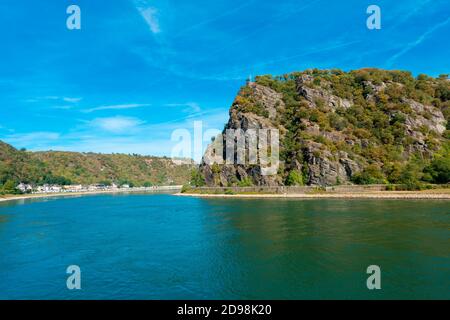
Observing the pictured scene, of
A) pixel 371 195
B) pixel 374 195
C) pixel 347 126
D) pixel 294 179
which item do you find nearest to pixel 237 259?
pixel 374 195

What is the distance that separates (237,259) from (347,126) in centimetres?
10820

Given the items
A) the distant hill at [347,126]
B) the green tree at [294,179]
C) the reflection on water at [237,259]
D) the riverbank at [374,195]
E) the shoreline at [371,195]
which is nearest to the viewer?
the reflection on water at [237,259]

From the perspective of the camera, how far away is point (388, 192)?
291 ft

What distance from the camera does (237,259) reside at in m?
29.6

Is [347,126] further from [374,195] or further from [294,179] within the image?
[374,195]

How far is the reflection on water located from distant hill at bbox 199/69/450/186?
57.6 metres

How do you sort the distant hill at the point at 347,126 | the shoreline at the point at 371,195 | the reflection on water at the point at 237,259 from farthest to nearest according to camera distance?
the distant hill at the point at 347,126
the shoreline at the point at 371,195
the reflection on water at the point at 237,259


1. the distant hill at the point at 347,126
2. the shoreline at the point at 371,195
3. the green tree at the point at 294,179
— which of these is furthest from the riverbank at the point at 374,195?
the distant hill at the point at 347,126

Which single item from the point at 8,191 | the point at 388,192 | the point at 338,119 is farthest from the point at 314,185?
the point at 8,191

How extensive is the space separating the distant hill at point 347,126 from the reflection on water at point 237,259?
5764cm

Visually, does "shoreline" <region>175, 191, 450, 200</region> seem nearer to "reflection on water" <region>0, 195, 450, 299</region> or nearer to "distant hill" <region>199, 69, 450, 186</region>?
"distant hill" <region>199, 69, 450, 186</region>

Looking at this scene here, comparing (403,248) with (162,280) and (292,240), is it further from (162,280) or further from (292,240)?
(162,280)

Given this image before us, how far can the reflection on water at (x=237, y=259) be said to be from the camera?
22.2 metres

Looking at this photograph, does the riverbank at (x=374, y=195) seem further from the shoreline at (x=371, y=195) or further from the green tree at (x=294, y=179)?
the green tree at (x=294, y=179)
